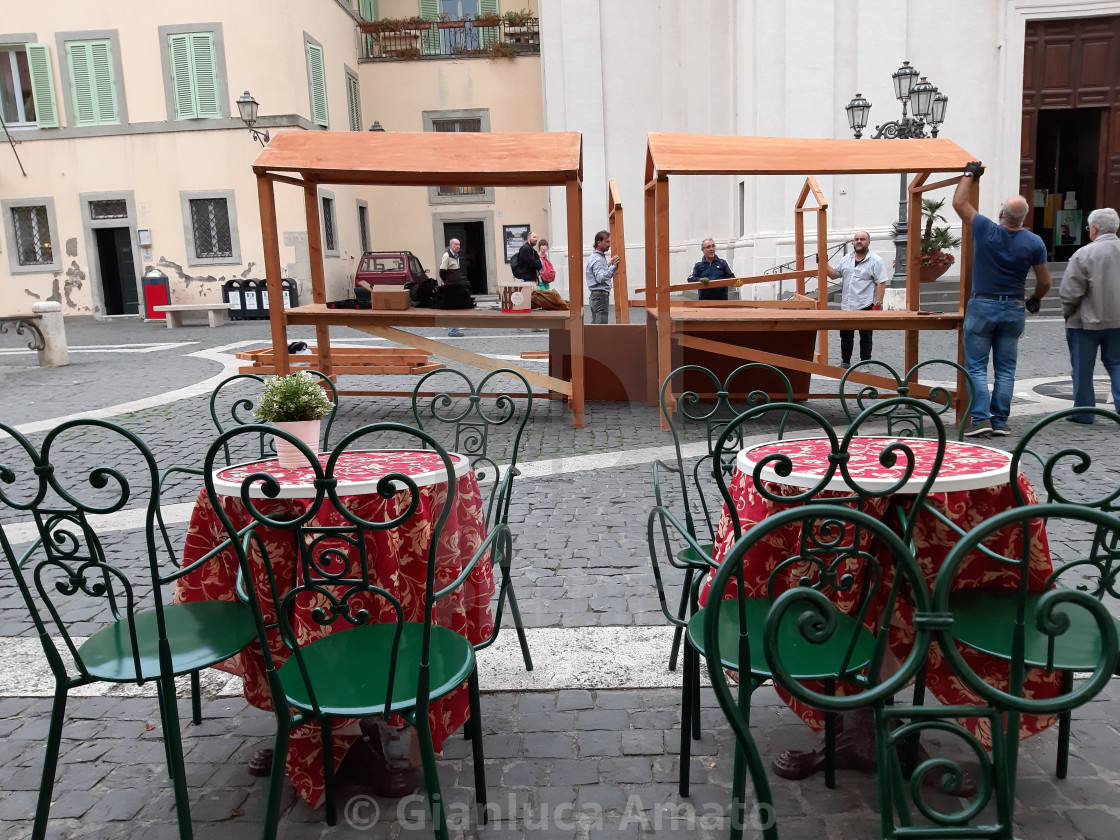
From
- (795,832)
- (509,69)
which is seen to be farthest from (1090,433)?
(509,69)

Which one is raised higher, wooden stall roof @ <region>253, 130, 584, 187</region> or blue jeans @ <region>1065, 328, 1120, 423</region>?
wooden stall roof @ <region>253, 130, 584, 187</region>

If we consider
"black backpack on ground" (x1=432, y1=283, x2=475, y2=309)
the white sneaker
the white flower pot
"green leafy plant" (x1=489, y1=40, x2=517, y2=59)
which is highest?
"green leafy plant" (x1=489, y1=40, x2=517, y2=59)

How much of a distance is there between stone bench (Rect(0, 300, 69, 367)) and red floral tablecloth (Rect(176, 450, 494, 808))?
11.1 metres

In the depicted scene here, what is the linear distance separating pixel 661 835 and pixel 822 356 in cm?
708

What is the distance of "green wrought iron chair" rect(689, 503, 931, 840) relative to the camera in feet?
4.75

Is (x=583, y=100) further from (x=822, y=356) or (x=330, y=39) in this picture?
(x=822, y=356)

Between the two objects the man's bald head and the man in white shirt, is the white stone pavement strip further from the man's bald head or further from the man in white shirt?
the man in white shirt

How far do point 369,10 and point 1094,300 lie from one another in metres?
25.7

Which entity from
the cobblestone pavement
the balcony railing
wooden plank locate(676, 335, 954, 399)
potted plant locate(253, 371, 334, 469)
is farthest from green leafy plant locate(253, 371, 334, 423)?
the balcony railing

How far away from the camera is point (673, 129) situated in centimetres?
2156

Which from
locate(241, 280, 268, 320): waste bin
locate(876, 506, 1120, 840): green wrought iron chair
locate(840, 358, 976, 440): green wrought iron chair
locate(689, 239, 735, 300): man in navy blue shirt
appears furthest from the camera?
locate(241, 280, 268, 320): waste bin

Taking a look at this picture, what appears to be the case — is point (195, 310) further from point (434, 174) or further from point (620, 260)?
point (434, 174)

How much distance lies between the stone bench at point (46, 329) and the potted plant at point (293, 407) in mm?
11040

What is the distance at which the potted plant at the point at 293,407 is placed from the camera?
266cm
